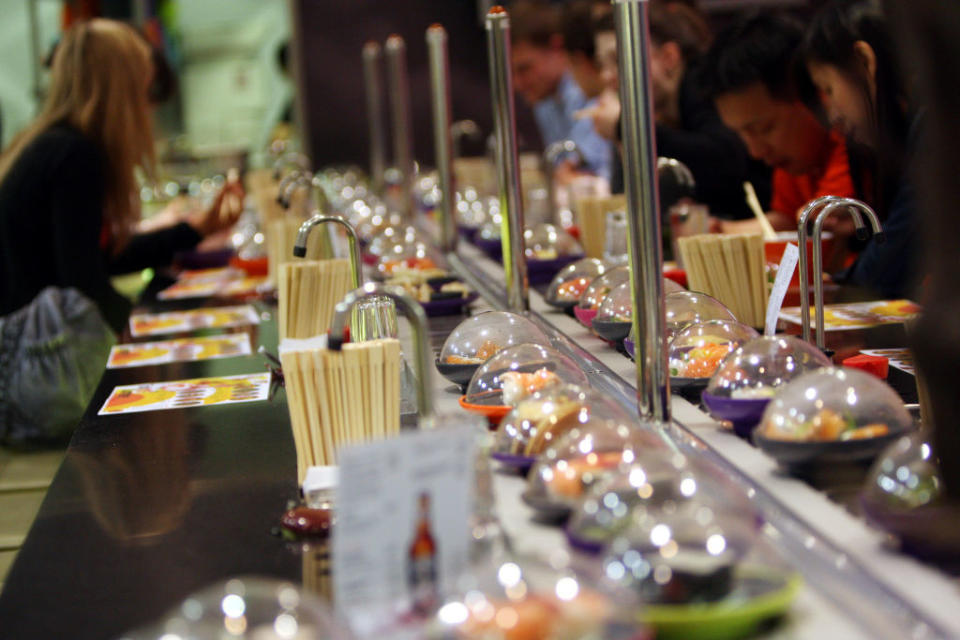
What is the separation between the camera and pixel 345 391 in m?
1.54

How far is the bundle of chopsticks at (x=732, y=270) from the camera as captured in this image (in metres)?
2.38

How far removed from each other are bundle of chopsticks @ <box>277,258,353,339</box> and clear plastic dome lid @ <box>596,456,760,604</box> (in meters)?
1.19

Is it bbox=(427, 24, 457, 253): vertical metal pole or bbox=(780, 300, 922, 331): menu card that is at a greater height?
bbox=(427, 24, 457, 253): vertical metal pole

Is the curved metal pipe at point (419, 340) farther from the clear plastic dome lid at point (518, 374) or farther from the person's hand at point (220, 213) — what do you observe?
the person's hand at point (220, 213)

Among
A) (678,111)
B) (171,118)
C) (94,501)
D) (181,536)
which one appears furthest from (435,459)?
(171,118)

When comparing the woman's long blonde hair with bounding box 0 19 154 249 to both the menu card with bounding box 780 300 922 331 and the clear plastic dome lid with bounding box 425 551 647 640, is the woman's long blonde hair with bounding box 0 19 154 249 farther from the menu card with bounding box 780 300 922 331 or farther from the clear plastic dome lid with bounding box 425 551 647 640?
the clear plastic dome lid with bounding box 425 551 647 640

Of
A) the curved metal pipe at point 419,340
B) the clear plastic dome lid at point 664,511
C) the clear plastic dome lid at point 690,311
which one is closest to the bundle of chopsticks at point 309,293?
the clear plastic dome lid at point 690,311

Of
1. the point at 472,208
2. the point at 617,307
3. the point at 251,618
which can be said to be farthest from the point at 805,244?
the point at 472,208

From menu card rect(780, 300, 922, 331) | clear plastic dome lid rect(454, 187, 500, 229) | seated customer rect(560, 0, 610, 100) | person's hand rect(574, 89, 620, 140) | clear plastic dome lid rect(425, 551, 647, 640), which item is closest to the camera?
clear plastic dome lid rect(425, 551, 647, 640)

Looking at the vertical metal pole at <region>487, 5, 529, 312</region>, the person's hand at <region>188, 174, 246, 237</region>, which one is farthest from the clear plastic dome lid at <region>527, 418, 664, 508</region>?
the person's hand at <region>188, 174, 246, 237</region>

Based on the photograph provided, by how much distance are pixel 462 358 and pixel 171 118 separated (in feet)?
24.0

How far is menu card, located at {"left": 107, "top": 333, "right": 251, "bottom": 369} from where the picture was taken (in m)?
2.72

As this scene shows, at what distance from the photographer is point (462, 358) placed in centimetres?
198

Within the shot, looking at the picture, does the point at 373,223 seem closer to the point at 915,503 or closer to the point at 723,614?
the point at 915,503
